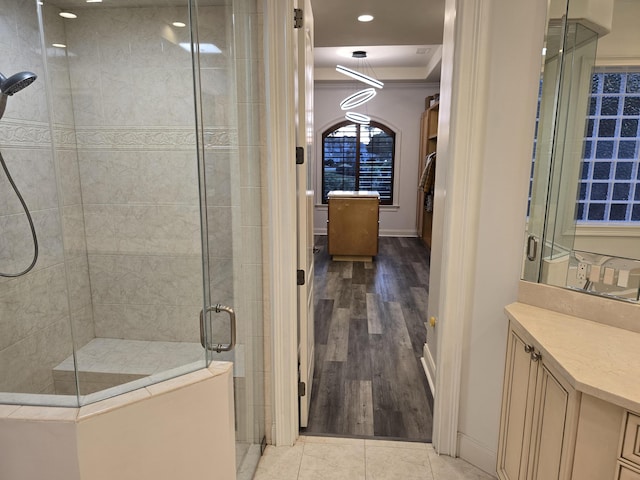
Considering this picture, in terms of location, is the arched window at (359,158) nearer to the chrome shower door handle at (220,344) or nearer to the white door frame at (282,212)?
the white door frame at (282,212)

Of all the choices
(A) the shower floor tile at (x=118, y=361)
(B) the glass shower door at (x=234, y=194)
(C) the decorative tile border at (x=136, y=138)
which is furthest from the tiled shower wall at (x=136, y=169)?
(B) the glass shower door at (x=234, y=194)

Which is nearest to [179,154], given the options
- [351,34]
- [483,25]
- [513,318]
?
[483,25]

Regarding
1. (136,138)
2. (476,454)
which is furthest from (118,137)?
(476,454)

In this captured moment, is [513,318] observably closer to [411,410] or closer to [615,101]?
[615,101]

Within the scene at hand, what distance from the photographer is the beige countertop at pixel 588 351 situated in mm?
1135

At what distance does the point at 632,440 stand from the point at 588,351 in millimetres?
307

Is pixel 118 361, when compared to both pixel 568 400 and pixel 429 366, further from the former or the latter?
pixel 429 366

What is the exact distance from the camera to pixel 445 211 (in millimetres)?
1969

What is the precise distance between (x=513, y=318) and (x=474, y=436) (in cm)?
74

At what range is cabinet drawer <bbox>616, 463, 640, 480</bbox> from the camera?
3.58 ft

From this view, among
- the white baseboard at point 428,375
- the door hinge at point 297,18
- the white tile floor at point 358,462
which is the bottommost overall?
the white tile floor at point 358,462

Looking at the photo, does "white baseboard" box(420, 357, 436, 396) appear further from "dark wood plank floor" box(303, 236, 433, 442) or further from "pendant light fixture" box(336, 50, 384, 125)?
"pendant light fixture" box(336, 50, 384, 125)

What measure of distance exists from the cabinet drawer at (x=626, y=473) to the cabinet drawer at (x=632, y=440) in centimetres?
3

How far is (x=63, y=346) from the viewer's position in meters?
A: 1.83
